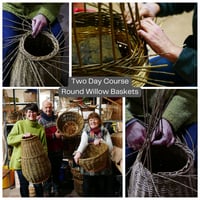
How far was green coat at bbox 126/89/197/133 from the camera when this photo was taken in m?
1.60

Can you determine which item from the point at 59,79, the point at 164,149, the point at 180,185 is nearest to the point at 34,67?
the point at 59,79

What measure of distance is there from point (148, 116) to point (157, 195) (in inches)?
10.7

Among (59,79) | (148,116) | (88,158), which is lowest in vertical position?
(88,158)

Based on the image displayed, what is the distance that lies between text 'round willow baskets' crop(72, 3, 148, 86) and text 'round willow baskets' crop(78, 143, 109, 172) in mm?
245

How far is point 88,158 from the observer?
1588mm

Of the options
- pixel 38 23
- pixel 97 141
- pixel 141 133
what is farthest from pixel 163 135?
pixel 38 23

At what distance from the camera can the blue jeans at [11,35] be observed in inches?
61.6

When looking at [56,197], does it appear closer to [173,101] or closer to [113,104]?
[113,104]

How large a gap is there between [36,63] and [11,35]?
125 millimetres

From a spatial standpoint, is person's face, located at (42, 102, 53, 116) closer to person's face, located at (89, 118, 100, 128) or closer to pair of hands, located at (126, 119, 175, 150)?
person's face, located at (89, 118, 100, 128)

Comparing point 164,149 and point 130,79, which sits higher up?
point 130,79

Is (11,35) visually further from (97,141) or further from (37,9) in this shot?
(97,141)

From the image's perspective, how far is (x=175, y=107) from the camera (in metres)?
1.60

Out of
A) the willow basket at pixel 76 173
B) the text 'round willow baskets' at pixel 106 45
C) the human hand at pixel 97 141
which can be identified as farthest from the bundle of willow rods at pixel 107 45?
the willow basket at pixel 76 173
